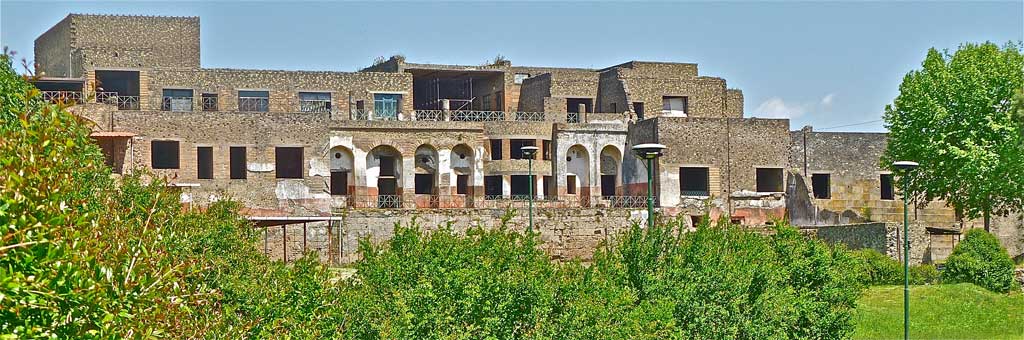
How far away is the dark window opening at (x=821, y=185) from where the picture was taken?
54406 mm

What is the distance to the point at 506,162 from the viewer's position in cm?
5206

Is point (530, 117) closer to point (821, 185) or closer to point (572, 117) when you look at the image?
point (572, 117)

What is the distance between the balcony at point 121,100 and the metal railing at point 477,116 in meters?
11.2

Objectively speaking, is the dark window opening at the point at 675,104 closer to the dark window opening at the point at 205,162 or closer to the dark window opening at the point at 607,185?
the dark window opening at the point at 607,185

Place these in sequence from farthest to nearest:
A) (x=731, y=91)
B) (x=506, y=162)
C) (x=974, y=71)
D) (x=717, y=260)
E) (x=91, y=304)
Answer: (x=731, y=91), (x=506, y=162), (x=974, y=71), (x=717, y=260), (x=91, y=304)

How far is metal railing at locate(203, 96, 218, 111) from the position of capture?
1986 inches

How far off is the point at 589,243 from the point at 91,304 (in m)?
39.3

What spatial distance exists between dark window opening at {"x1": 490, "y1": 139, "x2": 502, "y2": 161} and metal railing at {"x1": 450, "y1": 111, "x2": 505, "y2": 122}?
0.82 metres

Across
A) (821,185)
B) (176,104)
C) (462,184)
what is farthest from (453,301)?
(821,185)

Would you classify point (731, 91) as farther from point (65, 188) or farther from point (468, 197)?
point (65, 188)

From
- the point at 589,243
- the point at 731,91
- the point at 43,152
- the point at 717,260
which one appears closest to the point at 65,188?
the point at 43,152

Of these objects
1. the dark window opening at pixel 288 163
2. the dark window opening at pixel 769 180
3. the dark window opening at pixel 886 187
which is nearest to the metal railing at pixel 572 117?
the dark window opening at pixel 769 180

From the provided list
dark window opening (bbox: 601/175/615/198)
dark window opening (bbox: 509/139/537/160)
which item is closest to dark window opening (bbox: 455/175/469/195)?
dark window opening (bbox: 509/139/537/160)

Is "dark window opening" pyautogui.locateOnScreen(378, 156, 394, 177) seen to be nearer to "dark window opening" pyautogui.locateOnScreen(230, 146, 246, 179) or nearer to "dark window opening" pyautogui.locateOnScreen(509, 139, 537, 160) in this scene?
"dark window opening" pyautogui.locateOnScreen(509, 139, 537, 160)
